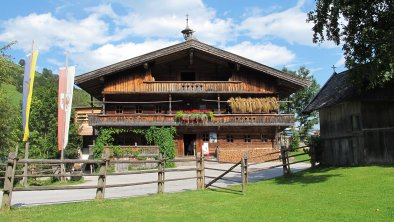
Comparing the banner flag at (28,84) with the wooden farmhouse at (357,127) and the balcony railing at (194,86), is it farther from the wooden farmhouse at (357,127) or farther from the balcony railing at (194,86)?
the balcony railing at (194,86)

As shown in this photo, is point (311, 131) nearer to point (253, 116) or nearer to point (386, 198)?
point (253, 116)

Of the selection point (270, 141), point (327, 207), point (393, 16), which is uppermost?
point (393, 16)

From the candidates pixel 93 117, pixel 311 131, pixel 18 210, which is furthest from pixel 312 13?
pixel 311 131

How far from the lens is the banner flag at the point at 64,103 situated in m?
21.5

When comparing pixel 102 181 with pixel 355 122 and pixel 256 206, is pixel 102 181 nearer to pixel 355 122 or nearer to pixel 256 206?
pixel 256 206

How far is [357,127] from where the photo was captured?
20672mm

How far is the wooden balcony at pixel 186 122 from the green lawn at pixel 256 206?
19.2 metres

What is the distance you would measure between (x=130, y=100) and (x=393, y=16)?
2447cm

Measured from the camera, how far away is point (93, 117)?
3372cm

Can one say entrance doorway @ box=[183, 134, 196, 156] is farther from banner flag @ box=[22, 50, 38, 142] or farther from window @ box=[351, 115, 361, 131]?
banner flag @ box=[22, 50, 38, 142]

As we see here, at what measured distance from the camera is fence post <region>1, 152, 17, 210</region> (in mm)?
11133

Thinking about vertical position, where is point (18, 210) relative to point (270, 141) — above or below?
below

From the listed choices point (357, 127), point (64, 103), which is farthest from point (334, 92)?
point (64, 103)

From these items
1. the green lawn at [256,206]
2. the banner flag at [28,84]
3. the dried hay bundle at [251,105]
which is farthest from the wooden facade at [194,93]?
the green lawn at [256,206]
